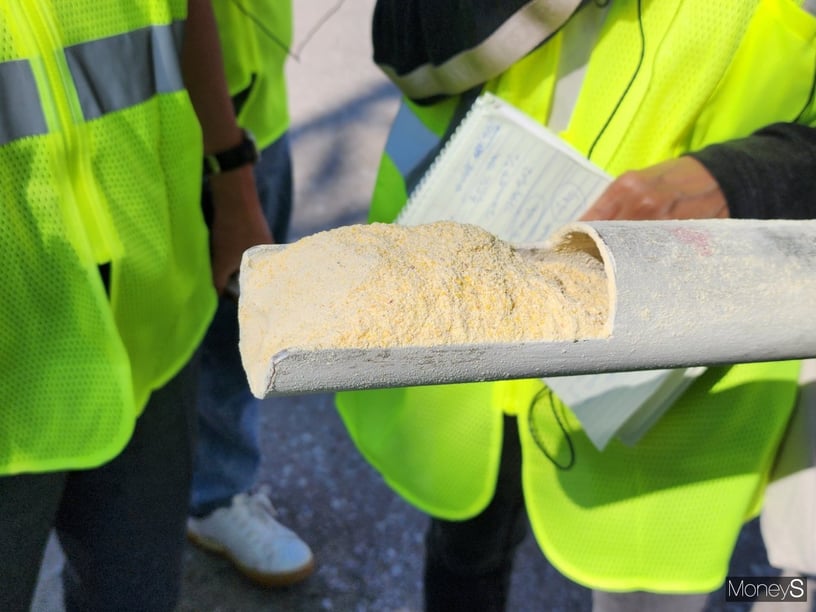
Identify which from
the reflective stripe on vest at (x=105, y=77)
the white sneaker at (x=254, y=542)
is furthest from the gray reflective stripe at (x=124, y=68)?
the white sneaker at (x=254, y=542)

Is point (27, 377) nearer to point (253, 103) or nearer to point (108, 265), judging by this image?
point (108, 265)

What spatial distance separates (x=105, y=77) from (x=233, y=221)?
40 centimetres

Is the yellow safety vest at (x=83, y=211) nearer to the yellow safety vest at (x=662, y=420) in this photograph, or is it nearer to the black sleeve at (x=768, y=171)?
the yellow safety vest at (x=662, y=420)

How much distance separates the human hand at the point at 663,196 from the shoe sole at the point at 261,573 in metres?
1.12

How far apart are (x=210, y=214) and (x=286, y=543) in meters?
0.77

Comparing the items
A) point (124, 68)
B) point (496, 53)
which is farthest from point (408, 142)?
point (124, 68)

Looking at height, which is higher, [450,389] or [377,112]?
[450,389]

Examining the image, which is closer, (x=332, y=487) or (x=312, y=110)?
(x=332, y=487)

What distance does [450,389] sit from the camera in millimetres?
1008

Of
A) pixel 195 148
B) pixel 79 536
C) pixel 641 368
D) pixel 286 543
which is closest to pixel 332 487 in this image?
pixel 286 543

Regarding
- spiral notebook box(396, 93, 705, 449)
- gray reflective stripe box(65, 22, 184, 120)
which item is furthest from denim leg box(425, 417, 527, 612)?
gray reflective stripe box(65, 22, 184, 120)

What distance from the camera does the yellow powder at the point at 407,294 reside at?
45 centimetres

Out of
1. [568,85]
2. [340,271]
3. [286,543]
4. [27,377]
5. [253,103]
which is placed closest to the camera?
[340,271]

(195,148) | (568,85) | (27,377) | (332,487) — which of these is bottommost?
(332,487)
